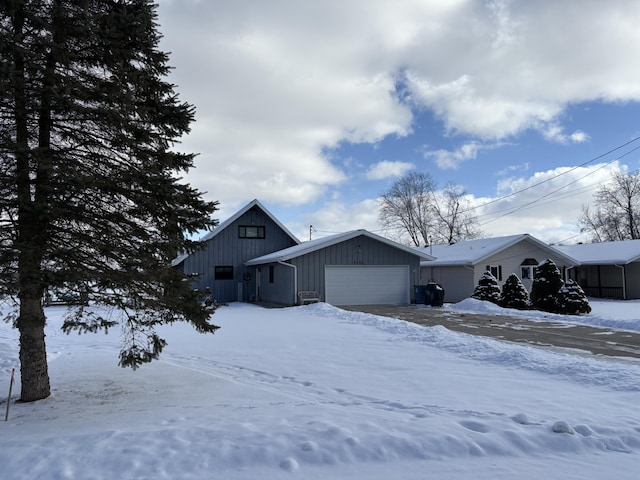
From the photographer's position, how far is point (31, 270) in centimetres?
530

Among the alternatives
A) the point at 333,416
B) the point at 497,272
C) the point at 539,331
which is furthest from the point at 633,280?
the point at 333,416

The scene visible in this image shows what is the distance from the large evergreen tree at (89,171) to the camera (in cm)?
553

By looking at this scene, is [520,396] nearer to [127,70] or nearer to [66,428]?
[66,428]

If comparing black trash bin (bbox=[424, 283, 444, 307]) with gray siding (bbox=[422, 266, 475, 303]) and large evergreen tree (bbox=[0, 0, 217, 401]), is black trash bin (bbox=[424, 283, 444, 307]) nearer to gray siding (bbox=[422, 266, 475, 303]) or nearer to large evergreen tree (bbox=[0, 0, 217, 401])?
gray siding (bbox=[422, 266, 475, 303])

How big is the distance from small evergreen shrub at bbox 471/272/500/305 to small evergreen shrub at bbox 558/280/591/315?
9.85 feet

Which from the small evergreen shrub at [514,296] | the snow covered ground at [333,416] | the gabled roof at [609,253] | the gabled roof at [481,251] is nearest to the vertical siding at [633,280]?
the gabled roof at [609,253]

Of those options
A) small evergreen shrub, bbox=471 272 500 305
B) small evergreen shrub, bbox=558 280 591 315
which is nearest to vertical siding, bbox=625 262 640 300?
small evergreen shrub, bbox=471 272 500 305

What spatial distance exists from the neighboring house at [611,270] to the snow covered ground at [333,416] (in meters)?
22.1

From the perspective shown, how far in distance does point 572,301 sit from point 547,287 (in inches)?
64.4

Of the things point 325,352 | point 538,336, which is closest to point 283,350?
point 325,352

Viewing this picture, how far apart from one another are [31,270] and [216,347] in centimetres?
561

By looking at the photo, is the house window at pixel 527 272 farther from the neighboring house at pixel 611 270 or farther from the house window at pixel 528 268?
Result: the neighboring house at pixel 611 270

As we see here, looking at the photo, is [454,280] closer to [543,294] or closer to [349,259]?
[543,294]

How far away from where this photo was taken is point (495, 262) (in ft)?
84.7
